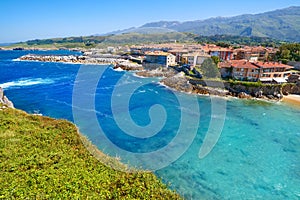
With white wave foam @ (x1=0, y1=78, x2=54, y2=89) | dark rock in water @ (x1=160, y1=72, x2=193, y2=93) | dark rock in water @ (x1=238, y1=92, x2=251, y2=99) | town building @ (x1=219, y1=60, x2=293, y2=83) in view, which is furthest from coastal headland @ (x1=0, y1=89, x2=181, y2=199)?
town building @ (x1=219, y1=60, x2=293, y2=83)

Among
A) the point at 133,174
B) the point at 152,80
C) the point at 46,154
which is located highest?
the point at 46,154

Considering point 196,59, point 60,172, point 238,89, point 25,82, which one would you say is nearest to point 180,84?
point 238,89

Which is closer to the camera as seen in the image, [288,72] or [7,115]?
[7,115]

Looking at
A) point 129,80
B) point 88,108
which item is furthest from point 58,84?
point 88,108

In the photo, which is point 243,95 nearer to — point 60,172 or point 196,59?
point 196,59

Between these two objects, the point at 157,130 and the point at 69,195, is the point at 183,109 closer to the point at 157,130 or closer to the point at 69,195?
the point at 157,130

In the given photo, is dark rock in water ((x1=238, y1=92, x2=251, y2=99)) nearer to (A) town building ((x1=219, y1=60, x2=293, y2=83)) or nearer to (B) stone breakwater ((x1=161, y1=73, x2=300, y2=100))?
(B) stone breakwater ((x1=161, y1=73, x2=300, y2=100))
